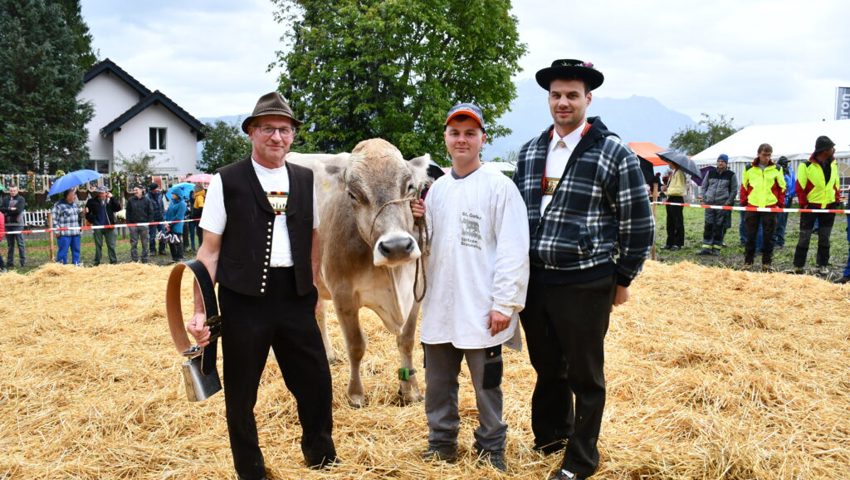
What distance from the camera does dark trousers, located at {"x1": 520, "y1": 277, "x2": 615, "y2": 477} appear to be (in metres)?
3.39

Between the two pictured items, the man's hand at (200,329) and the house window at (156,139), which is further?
the house window at (156,139)

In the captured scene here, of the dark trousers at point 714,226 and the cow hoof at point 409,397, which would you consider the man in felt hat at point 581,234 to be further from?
the dark trousers at point 714,226

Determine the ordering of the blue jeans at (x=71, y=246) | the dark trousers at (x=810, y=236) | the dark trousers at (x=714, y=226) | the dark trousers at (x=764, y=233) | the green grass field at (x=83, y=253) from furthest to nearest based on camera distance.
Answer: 1. the green grass field at (x=83, y=253)
2. the blue jeans at (x=71, y=246)
3. the dark trousers at (x=714, y=226)
4. the dark trousers at (x=764, y=233)
5. the dark trousers at (x=810, y=236)

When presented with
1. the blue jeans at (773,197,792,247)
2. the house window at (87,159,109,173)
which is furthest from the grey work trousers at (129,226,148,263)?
the house window at (87,159,109,173)

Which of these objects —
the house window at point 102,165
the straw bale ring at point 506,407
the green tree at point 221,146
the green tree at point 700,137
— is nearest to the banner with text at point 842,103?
the green tree at point 700,137

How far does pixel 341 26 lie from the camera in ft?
90.7

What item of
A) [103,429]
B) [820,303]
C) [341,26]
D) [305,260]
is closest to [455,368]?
[305,260]

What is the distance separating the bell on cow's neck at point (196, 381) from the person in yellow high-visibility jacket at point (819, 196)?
1014 cm

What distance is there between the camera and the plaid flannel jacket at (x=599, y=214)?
3.32 metres

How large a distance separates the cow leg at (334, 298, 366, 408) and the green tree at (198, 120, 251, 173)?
31954mm

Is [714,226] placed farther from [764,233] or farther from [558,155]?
[558,155]

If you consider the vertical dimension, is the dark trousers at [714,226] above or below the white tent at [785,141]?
below

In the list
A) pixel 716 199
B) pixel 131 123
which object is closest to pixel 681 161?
pixel 716 199

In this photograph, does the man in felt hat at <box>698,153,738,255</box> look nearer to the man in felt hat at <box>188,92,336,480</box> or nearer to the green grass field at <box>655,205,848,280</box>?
the green grass field at <box>655,205,848,280</box>
